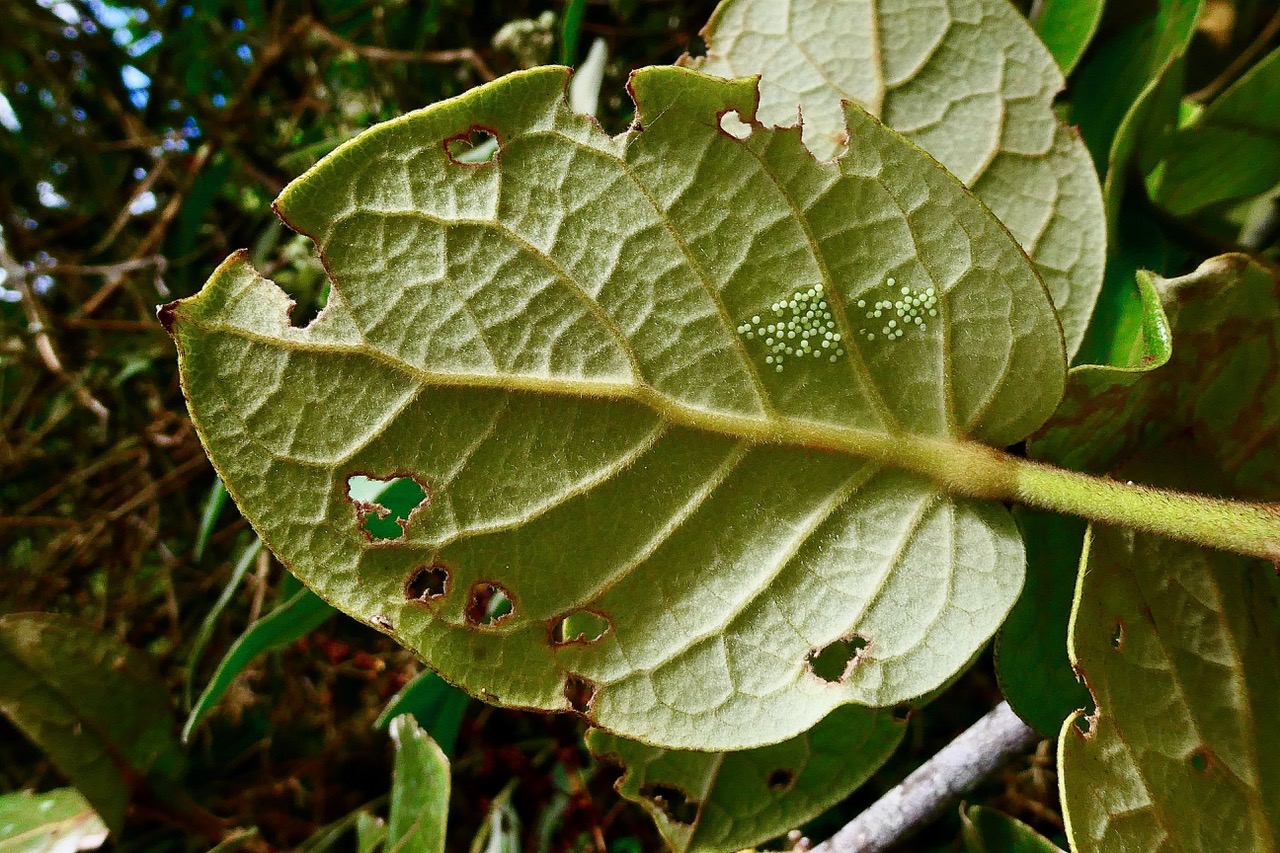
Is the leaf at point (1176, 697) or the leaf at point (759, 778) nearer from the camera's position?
the leaf at point (1176, 697)

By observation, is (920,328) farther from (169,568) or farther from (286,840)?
(169,568)

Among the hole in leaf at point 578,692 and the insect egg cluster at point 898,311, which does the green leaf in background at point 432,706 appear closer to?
the hole in leaf at point 578,692

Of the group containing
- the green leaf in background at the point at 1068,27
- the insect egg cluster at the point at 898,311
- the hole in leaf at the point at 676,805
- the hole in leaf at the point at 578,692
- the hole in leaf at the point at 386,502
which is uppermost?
the green leaf in background at the point at 1068,27

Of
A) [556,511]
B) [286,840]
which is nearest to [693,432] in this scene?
[556,511]

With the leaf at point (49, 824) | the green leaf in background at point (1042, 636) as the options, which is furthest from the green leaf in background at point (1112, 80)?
the leaf at point (49, 824)

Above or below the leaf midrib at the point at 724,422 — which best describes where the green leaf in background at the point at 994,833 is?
below

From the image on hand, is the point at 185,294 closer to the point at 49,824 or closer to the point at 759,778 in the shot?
the point at 49,824
